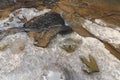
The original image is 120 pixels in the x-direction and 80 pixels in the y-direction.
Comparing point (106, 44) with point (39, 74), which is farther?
point (106, 44)

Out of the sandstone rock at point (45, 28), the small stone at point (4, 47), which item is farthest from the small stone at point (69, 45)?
the small stone at point (4, 47)

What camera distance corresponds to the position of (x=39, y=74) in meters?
4.01

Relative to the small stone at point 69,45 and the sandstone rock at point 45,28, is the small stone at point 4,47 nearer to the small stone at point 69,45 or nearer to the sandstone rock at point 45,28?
the sandstone rock at point 45,28

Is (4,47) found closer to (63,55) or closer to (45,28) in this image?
(45,28)

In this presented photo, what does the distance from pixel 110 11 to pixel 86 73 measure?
2.16 meters

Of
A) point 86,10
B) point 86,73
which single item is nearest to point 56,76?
point 86,73


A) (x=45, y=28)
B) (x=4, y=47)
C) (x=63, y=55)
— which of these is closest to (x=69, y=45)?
(x=63, y=55)

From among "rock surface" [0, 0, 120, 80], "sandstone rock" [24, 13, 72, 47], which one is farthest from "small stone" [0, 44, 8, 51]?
"sandstone rock" [24, 13, 72, 47]

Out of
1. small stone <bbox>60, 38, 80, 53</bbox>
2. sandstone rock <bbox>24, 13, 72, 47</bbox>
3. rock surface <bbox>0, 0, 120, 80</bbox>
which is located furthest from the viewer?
sandstone rock <bbox>24, 13, 72, 47</bbox>

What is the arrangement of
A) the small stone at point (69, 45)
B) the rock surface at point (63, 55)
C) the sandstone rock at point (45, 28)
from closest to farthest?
the rock surface at point (63, 55)
the small stone at point (69, 45)
the sandstone rock at point (45, 28)

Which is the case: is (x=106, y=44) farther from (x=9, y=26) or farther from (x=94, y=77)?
(x=9, y=26)

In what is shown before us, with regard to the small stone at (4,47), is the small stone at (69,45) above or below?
above

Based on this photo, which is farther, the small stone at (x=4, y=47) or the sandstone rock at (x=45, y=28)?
the sandstone rock at (x=45, y=28)

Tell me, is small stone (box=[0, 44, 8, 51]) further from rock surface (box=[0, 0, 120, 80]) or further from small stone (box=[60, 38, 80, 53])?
small stone (box=[60, 38, 80, 53])
